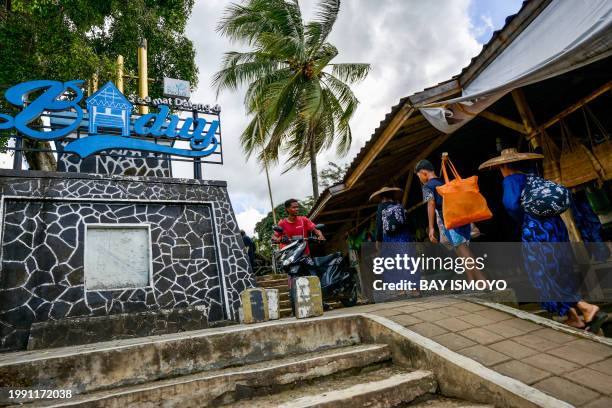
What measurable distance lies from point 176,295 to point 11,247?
2.91 m

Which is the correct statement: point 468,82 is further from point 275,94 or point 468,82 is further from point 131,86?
point 131,86

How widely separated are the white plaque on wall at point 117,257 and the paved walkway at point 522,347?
204 inches

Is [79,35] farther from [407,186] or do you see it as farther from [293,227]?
[407,186]

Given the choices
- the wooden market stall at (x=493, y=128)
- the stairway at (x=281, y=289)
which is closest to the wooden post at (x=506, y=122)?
the wooden market stall at (x=493, y=128)

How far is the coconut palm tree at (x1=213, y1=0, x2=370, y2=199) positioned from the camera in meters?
13.9

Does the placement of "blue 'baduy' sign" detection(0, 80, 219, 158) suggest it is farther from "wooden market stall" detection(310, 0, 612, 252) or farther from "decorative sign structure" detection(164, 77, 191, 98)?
"wooden market stall" detection(310, 0, 612, 252)

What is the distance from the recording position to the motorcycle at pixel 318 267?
18.4 feet

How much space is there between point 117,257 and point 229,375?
5528mm

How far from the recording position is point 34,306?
A: 6359 mm

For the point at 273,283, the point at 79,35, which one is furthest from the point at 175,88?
the point at 273,283

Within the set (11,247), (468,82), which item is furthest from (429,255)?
(11,247)

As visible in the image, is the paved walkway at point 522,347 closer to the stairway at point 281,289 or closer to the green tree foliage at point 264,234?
the stairway at point 281,289

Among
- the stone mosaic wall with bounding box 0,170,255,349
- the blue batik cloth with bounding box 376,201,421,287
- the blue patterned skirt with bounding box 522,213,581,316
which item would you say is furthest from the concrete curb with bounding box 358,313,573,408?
the stone mosaic wall with bounding box 0,170,255,349

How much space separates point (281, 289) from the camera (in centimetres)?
946
